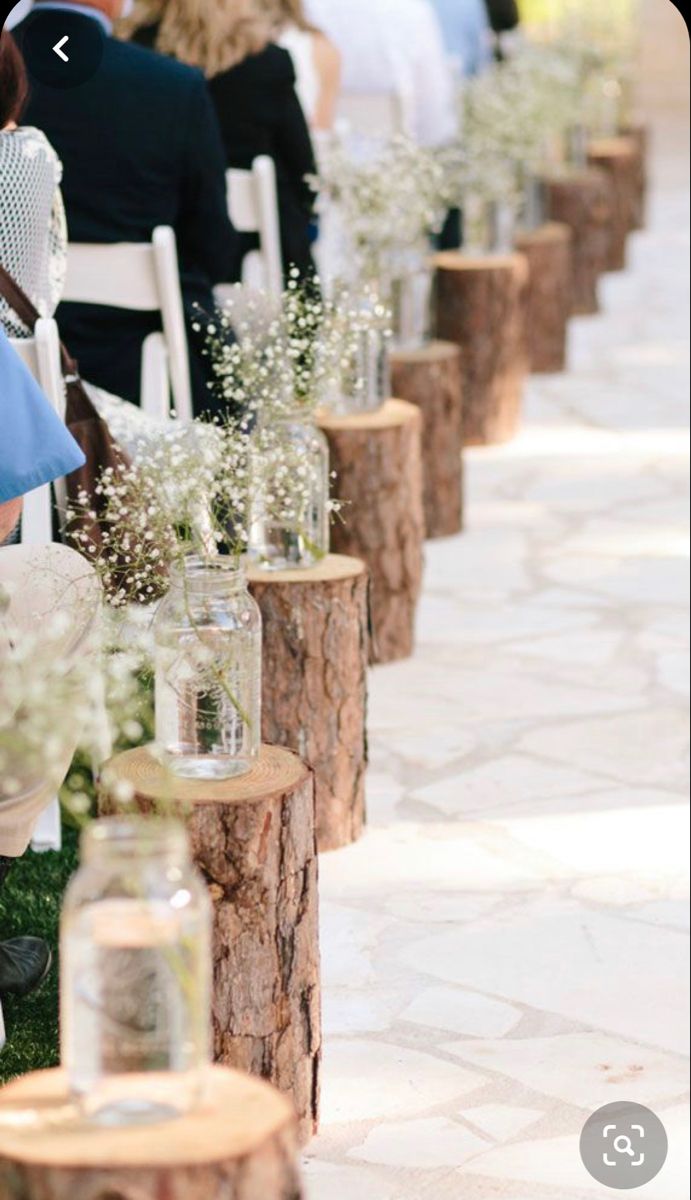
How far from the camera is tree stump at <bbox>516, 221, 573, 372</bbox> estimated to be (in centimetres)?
889

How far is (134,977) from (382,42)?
242 inches

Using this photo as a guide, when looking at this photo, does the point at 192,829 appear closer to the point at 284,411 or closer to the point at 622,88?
the point at 284,411

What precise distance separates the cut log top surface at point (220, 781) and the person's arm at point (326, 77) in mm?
4149

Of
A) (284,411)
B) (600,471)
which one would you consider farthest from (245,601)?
(600,471)

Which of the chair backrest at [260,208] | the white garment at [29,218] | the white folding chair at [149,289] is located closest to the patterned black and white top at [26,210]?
the white garment at [29,218]

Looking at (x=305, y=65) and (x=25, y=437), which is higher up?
(x=305, y=65)

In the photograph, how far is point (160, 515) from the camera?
3070 mm

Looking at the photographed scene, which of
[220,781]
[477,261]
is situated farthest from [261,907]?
[477,261]

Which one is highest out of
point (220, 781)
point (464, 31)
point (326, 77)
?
point (464, 31)

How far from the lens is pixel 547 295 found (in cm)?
894

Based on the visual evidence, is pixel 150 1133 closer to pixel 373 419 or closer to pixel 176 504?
pixel 176 504

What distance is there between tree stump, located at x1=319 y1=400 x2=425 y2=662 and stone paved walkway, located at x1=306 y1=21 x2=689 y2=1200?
13 centimetres

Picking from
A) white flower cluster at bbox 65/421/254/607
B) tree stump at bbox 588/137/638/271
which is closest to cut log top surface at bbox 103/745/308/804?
white flower cluster at bbox 65/421/254/607

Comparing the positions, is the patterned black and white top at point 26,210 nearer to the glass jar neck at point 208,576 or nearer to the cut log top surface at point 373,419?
the glass jar neck at point 208,576
